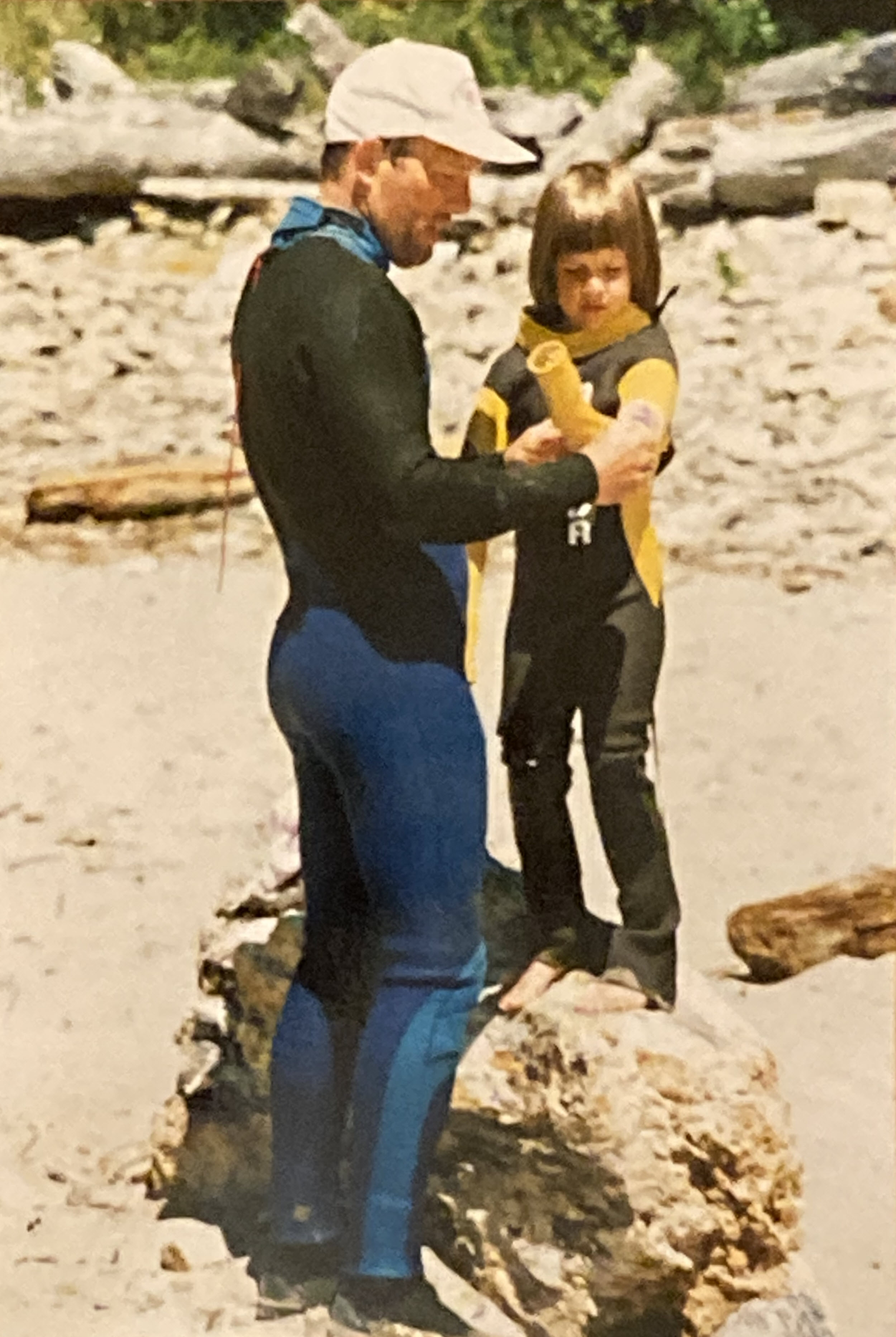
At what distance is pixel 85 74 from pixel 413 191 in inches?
17.1

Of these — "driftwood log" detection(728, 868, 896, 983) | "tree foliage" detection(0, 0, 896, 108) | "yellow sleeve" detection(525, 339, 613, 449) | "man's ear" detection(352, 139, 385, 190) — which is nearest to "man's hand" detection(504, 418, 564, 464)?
"yellow sleeve" detection(525, 339, 613, 449)

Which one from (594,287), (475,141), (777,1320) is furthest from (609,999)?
(475,141)

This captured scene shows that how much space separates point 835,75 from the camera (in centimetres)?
166

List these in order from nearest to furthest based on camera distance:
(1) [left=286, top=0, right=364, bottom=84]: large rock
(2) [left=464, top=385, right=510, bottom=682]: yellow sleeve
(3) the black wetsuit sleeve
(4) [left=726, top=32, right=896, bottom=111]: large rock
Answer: (3) the black wetsuit sleeve, (2) [left=464, top=385, right=510, bottom=682]: yellow sleeve, (1) [left=286, top=0, right=364, bottom=84]: large rock, (4) [left=726, top=32, right=896, bottom=111]: large rock

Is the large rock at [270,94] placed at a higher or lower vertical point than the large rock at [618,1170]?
higher

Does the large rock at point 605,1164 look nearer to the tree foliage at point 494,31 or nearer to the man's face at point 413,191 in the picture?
the man's face at point 413,191

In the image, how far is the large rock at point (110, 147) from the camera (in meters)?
1.67

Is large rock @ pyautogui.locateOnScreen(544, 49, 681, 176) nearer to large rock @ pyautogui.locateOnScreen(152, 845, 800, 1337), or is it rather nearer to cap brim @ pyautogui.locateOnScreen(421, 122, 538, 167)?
cap brim @ pyautogui.locateOnScreen(421, 122, 538, 167)

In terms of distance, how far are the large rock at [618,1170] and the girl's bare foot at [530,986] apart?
0.03 feet

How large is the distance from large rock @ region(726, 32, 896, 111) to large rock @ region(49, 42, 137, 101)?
575 millimetres

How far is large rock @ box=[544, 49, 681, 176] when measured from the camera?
61.2 inches

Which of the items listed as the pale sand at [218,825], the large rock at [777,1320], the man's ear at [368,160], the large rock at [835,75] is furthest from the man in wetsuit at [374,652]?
the large rock at [835,75]

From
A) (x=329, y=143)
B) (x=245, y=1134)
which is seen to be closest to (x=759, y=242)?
(x=329, y=143)

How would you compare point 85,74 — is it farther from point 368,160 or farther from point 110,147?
point 368,160
